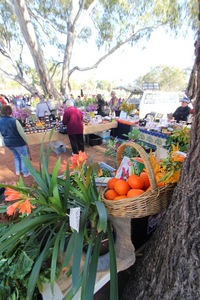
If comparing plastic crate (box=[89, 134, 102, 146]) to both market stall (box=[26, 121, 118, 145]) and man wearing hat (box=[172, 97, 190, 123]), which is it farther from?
man wearing hat (box=[172, 97, 190, 123])

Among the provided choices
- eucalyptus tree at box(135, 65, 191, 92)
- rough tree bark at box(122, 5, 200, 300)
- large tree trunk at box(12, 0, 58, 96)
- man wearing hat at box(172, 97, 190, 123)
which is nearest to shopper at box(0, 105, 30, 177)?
rough tree bark at box(122, 5, 200, 300)

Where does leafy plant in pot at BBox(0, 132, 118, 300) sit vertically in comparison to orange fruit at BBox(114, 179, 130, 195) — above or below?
below

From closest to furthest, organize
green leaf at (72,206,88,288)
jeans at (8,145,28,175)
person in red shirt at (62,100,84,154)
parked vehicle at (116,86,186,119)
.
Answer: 1. green leaf at (72,206,88,288)
2. jeans at (8,145,28,175)
3. person in red shirt at (62,100,84,154)
4. parked vehicle at (116,86,186,119)

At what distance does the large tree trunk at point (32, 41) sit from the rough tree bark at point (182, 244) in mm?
8730

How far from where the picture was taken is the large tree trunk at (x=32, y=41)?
6826mm

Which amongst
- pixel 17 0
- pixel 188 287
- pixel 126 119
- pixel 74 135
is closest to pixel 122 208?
pixel 188 287

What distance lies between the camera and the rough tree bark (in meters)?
0.63

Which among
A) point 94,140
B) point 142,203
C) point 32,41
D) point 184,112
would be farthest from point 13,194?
point 32,41

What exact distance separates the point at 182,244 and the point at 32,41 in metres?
9.16

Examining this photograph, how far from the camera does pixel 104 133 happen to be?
521 cm

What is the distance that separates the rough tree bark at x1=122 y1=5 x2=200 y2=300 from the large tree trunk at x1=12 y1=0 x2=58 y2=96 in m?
8.73

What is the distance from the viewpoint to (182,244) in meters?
0.67

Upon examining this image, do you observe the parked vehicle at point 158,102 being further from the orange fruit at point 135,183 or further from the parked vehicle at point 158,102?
the orange fruit at point 135,183

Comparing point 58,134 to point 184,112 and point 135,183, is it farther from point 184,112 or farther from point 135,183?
point 184,112
